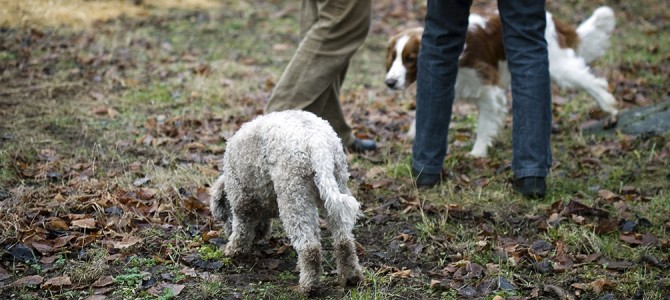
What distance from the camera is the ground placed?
3.15m

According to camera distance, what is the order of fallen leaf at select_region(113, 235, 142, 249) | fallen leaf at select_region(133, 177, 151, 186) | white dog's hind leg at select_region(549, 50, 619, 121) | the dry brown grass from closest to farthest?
fallen leaf at select_region(113, 235, 142, 249) → fallen leaf at select_region(133, 177, 151, 186) → white dog's hind leg at select_region(549, 50, 619, 121) → the dry brown grass

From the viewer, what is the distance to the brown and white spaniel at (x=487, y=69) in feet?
16.6

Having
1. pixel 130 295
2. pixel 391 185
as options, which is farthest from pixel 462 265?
pixel 130 295

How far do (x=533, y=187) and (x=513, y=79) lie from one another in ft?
2.07

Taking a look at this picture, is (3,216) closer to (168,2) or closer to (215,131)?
(215,131)

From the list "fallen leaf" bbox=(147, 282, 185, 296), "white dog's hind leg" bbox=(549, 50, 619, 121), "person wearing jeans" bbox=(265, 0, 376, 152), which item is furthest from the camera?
"white dog's hind leg" bbox=(549, 50, 619, 121)

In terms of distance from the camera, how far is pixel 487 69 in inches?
203

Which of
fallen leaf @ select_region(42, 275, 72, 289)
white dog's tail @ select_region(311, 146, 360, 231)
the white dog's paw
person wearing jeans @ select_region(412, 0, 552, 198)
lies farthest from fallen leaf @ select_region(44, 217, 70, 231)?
the white dog's paw

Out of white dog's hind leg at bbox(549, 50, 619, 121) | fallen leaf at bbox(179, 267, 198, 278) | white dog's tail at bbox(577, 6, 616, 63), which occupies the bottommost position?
fallen leaf at bbox(179, 267, 198, 278)

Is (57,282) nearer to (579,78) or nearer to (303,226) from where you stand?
(303,226)

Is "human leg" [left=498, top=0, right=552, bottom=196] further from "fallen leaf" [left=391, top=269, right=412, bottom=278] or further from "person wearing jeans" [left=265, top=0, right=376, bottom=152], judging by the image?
"fallen leaf" [left=391, top=269, right=412, bottom=278]

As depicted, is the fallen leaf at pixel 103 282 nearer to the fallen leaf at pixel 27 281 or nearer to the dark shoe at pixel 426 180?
the fallen leaf at pixel 27 281

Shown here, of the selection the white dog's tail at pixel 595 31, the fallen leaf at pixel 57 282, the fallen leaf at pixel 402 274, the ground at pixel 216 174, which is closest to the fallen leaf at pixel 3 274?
the ground at pixel 216 174

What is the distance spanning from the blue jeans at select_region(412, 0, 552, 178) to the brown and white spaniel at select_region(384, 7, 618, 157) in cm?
72
